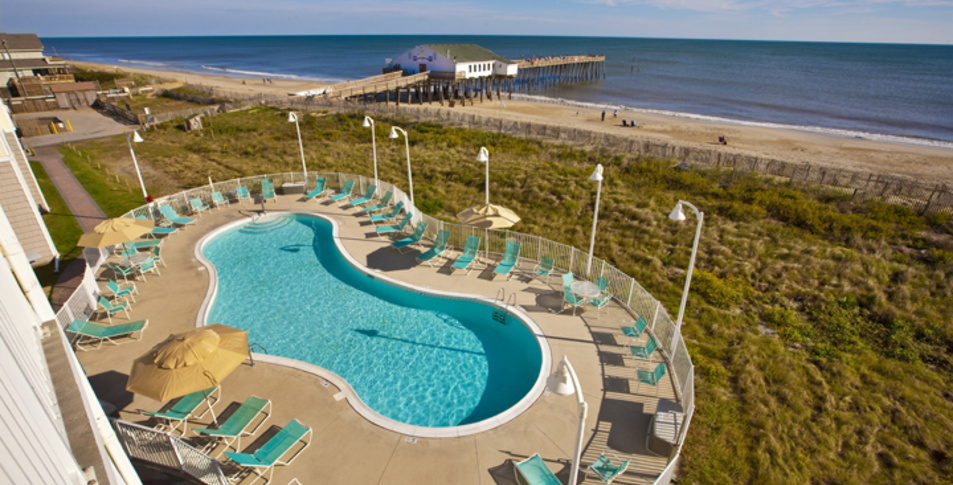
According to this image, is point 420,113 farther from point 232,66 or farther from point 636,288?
point 232,66

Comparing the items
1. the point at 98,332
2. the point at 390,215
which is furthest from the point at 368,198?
the point at 98,332

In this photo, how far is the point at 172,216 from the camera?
1759 centimetres

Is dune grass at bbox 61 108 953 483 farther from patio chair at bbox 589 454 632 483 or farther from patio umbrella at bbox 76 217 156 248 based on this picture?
patio umbrella at bbox 76 217 156 248

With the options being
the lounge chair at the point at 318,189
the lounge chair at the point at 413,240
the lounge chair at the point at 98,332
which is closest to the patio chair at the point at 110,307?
the lounge chair at the point at 98,332

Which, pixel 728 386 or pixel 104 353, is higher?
pixel 104 353

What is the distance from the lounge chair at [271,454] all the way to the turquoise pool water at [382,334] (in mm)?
2009

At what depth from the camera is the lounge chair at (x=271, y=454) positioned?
299 inches

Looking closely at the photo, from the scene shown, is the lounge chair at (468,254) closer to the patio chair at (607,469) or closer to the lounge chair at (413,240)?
the lounge chair at (413,240)

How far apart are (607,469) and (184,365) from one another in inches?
305

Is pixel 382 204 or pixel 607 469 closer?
pixel 607 469

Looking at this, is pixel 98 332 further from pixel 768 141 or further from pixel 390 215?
pixel 768 141

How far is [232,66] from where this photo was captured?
4643 inches

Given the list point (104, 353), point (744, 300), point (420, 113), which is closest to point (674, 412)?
point (744, 300)

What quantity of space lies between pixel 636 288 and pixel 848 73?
112m
